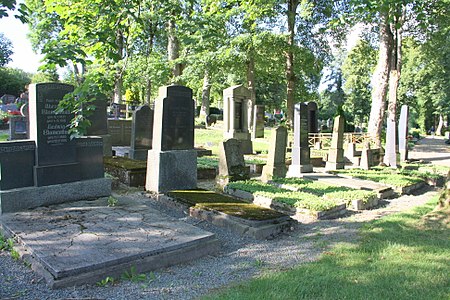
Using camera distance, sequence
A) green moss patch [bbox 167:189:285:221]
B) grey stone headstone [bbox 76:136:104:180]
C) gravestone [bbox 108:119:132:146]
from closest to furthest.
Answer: green moss patch [bbox 167:189:285:221]
grey stone headstone [bbox 76:136:104:180]
gravestone [bbox 108:119:132:146]

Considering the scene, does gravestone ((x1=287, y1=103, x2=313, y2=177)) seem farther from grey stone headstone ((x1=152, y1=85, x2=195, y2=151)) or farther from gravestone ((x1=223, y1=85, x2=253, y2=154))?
gravestone ((x1=223, y1=85, x2=253, y2=154))

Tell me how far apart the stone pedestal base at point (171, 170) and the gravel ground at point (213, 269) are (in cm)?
159

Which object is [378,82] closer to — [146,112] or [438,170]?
[438,170]

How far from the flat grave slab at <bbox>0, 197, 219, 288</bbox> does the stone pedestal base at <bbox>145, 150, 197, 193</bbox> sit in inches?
66.9

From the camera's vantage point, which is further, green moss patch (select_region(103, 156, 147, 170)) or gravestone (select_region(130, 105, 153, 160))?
gravestone (select_region(130, 105, 153, 160))

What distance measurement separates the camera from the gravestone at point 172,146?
7645 millimetres

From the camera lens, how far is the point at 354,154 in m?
15.4

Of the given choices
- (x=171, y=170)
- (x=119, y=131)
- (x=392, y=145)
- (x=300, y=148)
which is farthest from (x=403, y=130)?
(x=119, y=131)

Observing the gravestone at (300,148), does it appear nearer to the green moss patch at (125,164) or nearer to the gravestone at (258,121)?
the green moss patch at (125,164)

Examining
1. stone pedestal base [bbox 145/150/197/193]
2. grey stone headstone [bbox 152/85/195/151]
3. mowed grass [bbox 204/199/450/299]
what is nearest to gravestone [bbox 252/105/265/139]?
grey stone headstone [bbox 152/85/195/151]

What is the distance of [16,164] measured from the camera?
5836 mm

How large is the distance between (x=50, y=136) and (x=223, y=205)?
326 cm

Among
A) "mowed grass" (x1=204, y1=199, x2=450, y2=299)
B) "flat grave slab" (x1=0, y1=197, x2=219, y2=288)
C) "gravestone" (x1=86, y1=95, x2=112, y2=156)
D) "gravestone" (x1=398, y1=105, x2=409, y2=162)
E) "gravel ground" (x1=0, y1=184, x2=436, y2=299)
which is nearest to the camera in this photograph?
"mowed grass" (x1=204, y1=199, x2=450, y2=299)

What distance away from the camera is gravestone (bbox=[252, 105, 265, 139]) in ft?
70.5
